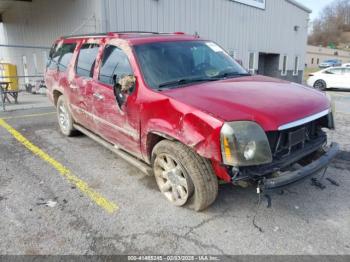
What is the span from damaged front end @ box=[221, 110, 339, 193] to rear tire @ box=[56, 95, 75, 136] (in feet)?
12.5

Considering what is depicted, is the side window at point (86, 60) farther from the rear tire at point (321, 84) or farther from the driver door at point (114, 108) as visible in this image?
the rear tire at point (321, 84)

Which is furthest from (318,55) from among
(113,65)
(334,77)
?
(113,65)

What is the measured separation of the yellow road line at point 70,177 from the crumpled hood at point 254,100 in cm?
143

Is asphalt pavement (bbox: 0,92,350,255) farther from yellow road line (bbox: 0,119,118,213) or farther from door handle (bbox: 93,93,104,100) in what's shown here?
door handle (bbox: 93,93,104,100)

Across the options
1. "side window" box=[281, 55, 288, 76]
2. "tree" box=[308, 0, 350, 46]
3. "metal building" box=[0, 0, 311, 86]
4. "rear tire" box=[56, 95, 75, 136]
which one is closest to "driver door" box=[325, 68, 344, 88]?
"side window" box=[281, 55, 288, 76]

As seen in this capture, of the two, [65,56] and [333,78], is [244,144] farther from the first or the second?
[333,78]

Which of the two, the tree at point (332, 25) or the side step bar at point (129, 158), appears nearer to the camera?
the side step bar at point (129, 158)

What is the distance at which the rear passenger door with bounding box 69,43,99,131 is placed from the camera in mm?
4371

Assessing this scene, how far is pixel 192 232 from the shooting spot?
112 inches

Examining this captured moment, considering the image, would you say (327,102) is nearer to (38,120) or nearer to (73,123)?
(73,123)

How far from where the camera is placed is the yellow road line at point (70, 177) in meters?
3.34

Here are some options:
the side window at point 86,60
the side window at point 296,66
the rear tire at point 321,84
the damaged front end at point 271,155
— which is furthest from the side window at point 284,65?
the damaged front end at point 271,155

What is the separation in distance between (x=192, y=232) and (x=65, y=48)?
14.2ft

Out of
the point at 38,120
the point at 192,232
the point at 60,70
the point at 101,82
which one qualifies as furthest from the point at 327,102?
the point at 38,120
